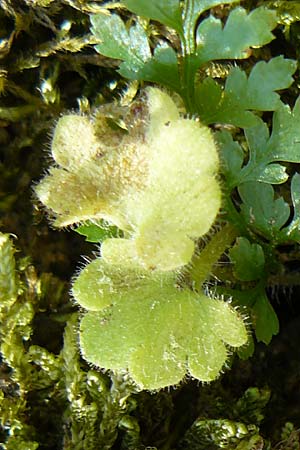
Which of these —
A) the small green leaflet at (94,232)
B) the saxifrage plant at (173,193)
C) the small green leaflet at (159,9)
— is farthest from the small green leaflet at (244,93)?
the small green leaflet at (94,232)

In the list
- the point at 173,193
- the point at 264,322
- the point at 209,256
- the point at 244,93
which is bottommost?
the point at 264,322

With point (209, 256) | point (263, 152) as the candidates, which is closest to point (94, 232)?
point (209, 256)

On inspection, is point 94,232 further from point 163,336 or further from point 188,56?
point 188,56

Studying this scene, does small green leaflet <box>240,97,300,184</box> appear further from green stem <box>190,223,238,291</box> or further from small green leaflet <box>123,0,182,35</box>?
small green leaflet <box>123,0,182,35</box>

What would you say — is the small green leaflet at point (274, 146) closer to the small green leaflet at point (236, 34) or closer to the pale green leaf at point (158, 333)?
the small green leaflet at point (236, 34)

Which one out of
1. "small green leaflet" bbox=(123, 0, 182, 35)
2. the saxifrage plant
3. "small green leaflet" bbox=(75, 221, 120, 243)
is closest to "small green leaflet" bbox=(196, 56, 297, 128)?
the saxifrage plant

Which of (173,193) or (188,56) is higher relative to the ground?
(188,56)
